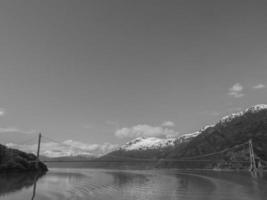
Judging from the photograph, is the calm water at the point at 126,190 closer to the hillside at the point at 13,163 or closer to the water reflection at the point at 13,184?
the water reflection at the point at 13,184

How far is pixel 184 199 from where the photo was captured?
36594mm

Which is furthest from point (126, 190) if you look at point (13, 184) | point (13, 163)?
point (13, 163)

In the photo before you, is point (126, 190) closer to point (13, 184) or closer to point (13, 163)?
point (13, 184)

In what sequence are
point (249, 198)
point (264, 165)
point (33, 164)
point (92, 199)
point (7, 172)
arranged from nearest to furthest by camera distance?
1. point (92, 199)
2. point (249, 198)
3. point (7, 172)
4. point (33, 164)
5. point (264, 165)

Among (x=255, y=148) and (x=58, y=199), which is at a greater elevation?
(x=255, y=148)

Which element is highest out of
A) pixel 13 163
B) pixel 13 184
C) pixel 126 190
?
pixel 13 163

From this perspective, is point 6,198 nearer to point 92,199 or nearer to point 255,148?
point 92,199

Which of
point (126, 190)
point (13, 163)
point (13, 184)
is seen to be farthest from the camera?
point (13, 163)

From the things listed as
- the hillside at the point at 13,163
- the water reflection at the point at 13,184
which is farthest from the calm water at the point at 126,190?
the hillside at the point at 13,163

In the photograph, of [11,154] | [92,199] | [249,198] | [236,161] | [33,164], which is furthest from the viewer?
[236,161]

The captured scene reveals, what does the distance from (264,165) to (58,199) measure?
153428 millimetres

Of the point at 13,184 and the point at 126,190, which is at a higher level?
the point at 13,184

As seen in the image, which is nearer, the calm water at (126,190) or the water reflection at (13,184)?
the calm water at (126,190)

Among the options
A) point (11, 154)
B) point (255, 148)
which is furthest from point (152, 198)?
point (255, 148)
